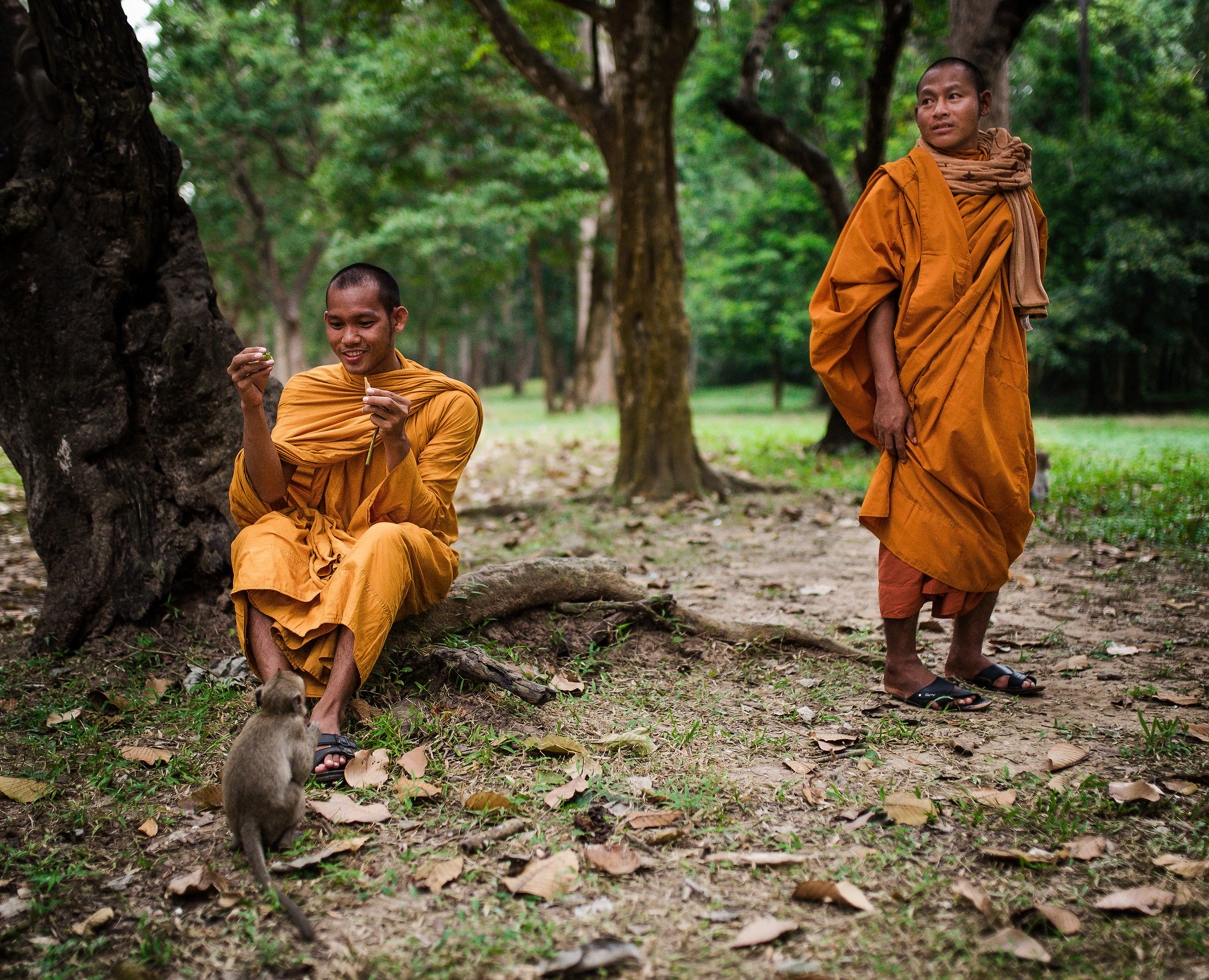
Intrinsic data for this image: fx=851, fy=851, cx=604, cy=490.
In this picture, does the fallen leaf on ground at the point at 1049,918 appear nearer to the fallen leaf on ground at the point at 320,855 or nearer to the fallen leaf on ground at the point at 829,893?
the fallen leaf on ground at the point at 829,893

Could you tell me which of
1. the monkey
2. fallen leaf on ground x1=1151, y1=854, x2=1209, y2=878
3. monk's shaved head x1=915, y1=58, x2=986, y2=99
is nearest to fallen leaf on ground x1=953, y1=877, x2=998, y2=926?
fallen leaf on ground x1=1151, y1=854, x2=1209, y2=878

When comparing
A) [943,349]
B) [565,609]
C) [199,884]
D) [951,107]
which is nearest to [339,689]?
[199,884]

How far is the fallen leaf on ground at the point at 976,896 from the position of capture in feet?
6.50

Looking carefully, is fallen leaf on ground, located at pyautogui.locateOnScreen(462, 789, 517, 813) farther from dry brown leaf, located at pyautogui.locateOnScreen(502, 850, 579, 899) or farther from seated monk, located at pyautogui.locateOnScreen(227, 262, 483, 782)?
seated monk, located at pyautogui.locateOnScreen(227, 262, 483, 782)

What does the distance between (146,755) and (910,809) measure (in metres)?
2.48

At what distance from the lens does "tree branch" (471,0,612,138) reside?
25.3 ft

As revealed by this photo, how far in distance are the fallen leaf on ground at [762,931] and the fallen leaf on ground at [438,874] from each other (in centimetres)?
74

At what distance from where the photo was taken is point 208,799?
2.65 metres

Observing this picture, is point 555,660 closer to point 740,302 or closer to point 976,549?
point 976,549

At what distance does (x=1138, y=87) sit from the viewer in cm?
1908

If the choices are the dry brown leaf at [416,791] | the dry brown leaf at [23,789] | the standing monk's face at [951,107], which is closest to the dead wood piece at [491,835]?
the dry brown leaf at [416,791]

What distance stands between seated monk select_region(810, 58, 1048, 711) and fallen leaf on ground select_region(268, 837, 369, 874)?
6.69 feet

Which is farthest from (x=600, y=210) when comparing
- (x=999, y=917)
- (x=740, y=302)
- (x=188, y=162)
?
(x=999, y=917)

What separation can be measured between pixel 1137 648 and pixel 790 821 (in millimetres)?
2308
